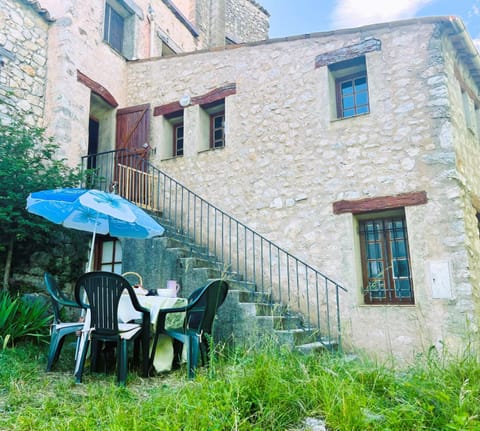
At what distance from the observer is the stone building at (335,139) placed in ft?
18.4

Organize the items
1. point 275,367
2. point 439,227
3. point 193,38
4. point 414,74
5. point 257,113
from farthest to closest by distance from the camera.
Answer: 1. point 193,38
2. point 257,113
3. point 414,74
4. point 439,227
5. point 275,367

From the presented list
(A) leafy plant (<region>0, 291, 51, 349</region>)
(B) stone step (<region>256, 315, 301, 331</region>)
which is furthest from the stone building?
(A) leafy plant (<region>0, 291, 51, 349</region>)

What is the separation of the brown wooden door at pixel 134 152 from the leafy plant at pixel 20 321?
289cm

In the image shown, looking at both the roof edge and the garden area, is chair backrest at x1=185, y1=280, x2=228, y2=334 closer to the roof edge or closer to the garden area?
the garden area

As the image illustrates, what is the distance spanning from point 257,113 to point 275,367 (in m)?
5.23

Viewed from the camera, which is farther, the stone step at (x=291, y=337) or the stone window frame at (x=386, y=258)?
the stone window frame at (x=386, y=258)

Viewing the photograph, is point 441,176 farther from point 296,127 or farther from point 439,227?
point 296,127

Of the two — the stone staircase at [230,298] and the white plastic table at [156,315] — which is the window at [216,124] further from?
the white plastic table at [156,315]

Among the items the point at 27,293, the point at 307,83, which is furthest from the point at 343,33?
the point at 27,293

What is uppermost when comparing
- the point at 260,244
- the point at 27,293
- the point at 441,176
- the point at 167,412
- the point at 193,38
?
the point at 193,38

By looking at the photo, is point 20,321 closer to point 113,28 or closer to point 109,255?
point 109,255

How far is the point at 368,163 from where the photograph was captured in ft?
20.4

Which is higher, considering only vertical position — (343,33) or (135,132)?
(343,33)

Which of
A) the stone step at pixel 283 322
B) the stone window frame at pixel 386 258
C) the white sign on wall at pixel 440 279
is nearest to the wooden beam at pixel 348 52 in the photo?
the stone window frame at pixel 386 258
